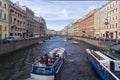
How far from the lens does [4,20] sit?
188ft

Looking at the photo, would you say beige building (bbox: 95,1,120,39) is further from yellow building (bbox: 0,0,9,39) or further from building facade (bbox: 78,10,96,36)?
yellow building (bbox: 0,0,9,39)

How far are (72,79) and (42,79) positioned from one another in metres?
4.50

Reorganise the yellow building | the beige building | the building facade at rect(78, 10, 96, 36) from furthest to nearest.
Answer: the building facade at rect(78, 10, 96, 36) < the beige building < the yellow building

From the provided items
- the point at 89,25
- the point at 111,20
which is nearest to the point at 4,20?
the point at 111,20

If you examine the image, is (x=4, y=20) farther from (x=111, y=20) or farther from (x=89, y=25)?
(x=89, y=25)

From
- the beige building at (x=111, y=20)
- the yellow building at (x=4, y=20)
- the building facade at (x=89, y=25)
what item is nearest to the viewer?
the yellow building at (x=4, y=20)

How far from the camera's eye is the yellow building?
2164 inches

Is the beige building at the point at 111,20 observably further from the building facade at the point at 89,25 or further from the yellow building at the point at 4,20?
the yellow building at the point at 4,20

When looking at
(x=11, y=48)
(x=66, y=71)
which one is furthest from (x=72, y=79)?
(x=11, y=48)

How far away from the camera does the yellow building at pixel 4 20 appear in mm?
54978

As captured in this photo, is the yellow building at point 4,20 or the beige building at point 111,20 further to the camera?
the beige building at point 111,20

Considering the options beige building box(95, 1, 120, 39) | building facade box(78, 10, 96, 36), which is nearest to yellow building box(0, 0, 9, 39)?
beige building box(95, 1, 120, 39)

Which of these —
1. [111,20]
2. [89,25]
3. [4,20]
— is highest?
[89,25]

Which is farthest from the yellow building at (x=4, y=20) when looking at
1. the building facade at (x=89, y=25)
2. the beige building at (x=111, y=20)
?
the building facade at (x=89, y=25)
